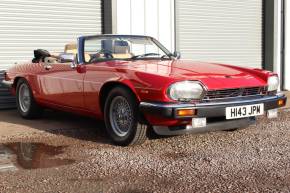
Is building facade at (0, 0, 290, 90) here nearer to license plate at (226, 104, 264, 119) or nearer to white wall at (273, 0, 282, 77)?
white wall at (273, 0, 282, 77)

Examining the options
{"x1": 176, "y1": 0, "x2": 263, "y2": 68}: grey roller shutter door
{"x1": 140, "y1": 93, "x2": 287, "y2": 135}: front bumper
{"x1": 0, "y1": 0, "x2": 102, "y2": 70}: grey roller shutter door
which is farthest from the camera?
{"x1": 176, "y1": 0, "x2": 263, "y2": 68}: grey roller shutter door

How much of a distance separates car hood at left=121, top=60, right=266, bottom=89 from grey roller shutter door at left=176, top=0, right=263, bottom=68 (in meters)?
5.60

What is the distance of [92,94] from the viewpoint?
5.88 meters

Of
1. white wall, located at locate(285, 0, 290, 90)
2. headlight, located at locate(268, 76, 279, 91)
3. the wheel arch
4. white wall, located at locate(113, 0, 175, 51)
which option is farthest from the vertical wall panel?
the wheel arch

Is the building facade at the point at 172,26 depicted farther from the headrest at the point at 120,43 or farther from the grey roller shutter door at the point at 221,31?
the headrest at the point at 120,43

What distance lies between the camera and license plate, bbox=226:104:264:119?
17.1 ft

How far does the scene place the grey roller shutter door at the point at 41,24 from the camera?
9.23 metres

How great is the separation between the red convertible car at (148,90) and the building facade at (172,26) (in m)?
2.70

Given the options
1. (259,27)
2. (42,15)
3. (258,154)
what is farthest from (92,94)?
(259,27)

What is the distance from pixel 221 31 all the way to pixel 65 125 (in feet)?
22.3

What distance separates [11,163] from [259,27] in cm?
1037

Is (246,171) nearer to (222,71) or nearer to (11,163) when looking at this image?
(222,71)

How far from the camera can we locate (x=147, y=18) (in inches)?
425

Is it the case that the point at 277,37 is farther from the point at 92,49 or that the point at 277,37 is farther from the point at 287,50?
the point at 92,49
